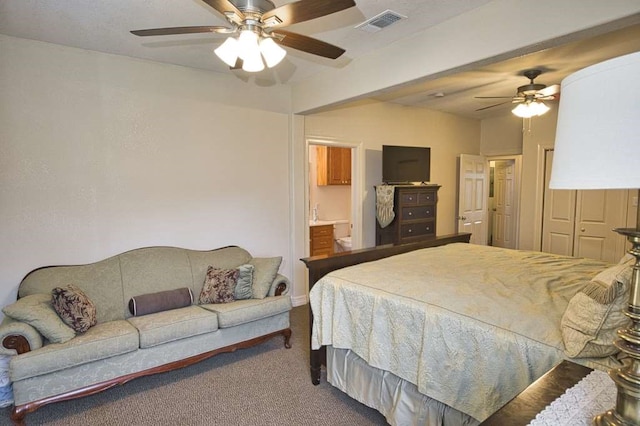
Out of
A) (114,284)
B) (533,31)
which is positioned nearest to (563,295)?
(533,31)

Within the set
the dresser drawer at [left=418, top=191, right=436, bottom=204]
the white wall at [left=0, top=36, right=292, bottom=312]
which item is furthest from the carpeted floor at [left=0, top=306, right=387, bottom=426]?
the dresser drawer at [left=418, top=191, right=436, bottom=204]

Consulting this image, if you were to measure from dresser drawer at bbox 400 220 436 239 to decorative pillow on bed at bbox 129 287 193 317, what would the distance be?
2.96 m

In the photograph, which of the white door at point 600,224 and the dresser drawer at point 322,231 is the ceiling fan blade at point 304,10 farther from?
the white door at point 600,224

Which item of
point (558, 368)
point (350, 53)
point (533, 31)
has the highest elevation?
point (350, 53)

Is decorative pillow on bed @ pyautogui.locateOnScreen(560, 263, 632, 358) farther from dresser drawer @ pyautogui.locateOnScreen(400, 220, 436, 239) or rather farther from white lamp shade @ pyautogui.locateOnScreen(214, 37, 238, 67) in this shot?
dresser drawer @ pyautogui.locateOnScreen(400, 220, 436, 239)

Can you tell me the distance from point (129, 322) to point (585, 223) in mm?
5573

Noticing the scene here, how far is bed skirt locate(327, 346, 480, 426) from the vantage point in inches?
76.2

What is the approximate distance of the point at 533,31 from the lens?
84.6 inches

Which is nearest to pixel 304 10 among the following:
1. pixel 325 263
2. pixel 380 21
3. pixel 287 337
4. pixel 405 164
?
pixel 380 21

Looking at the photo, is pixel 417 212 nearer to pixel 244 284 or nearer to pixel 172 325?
pixel 244 284

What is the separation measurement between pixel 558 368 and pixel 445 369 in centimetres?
65

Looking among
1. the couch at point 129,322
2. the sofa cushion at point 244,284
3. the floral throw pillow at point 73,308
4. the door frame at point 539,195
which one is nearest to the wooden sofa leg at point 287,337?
the couch at point 129,322

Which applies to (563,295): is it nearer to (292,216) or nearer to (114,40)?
(292,216)

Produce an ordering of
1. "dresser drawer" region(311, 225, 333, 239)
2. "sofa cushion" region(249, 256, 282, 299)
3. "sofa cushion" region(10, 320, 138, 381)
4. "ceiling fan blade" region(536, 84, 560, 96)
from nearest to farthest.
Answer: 1. "sofa cushion" region(10, 320, 138, 381)
2. "sofa cushion" region(249, 256, 282, 299)
3. "ceiling fan blade" region(536, 84, 560, 96)
4. "dresser drawer" region(311, 225, 333, 239)
